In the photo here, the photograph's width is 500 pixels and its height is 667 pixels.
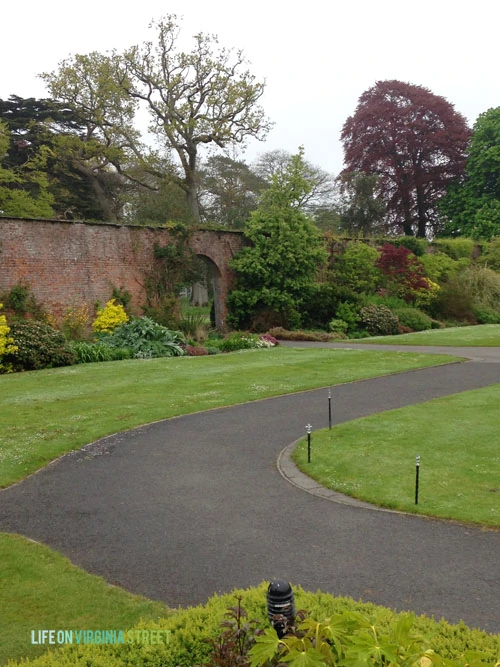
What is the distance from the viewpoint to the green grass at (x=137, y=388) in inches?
393

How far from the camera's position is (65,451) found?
935cm

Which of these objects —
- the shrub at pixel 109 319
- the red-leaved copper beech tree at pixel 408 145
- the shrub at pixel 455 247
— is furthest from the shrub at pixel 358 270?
the red-leaved copper beech tree at pixel 408 145

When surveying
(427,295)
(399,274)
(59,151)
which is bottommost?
(427,295)

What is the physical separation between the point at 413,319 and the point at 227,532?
24705 mm

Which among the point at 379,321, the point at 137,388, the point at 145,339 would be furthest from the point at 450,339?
the point at 137,388

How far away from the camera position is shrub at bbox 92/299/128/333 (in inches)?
885

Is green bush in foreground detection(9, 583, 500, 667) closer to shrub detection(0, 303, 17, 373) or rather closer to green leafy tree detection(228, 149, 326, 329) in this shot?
shrub detection(0, 303, 17, 373)

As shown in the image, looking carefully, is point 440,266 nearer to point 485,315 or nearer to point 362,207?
point 485,315

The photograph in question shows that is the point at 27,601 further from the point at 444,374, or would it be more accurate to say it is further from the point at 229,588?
the point at 444,374

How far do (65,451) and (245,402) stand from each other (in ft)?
14.3

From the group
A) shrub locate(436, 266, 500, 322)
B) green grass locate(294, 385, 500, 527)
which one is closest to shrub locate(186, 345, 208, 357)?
green grass locate(294, 385, 500, 527)

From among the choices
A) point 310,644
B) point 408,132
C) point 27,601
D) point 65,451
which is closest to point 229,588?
point 27,601

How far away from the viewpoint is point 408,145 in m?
49.8

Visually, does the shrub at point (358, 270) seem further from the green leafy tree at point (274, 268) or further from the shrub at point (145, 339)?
the shrub at point (145, 339)
